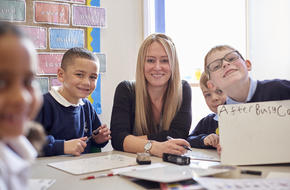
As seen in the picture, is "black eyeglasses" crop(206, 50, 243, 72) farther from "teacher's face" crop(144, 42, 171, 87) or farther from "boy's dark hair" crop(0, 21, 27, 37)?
"boy's dark hair" crop(0, 21, 27, 37)

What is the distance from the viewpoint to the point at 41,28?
226cm

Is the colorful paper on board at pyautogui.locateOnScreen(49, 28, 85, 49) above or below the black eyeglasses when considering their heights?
above

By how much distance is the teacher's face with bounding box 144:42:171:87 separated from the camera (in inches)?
65.4

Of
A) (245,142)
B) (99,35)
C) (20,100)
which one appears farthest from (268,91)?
(99,35)

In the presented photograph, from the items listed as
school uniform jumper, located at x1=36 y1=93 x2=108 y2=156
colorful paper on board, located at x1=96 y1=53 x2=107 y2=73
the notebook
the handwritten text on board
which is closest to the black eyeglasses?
the handwritten text on board

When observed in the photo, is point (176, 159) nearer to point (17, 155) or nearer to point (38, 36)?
point (17, 155)

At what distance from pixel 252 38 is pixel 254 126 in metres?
0.96

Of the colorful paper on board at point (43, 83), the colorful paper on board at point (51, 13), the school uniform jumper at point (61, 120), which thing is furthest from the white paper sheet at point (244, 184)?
the colorful paper on board at point (51, 13)

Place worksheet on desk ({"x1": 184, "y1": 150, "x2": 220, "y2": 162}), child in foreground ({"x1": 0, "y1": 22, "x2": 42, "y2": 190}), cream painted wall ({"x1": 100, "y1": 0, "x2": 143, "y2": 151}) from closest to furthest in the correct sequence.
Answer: child in foreground ({"x1": 0, "y1": 22, "x2": 42, "y2": 190}) → worksheet on desk ({"x1": 184, "y1": 150, "x2": 220, "y2": 162}) → cream painted wall ({"x1": 100, "y1": 0, "x2": 143, "y2": 151})

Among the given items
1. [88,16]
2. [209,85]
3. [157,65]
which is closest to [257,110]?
[209,85]

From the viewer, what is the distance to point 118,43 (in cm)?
255

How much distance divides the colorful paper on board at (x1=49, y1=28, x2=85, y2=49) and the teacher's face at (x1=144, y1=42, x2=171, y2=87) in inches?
35.3

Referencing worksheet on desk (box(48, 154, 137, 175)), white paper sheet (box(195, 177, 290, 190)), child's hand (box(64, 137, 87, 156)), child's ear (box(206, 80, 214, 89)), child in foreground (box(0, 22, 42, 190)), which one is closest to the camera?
child in foreground (box(0, 22, 42, 190))

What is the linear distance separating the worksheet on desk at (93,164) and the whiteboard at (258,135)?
36 cm
